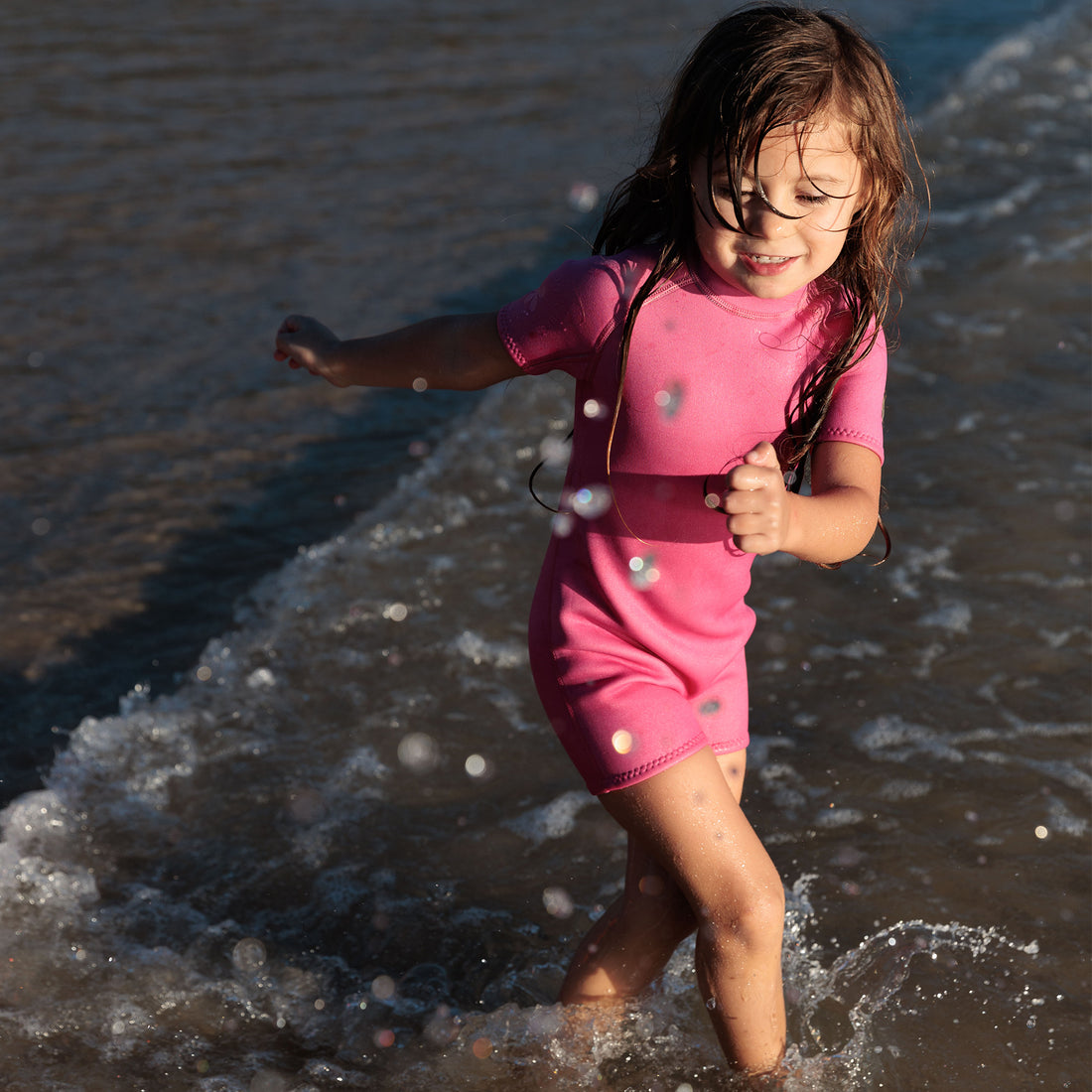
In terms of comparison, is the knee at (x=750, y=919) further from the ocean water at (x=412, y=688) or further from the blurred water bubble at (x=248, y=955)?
the blurred water bubble at (x=248, y=955)

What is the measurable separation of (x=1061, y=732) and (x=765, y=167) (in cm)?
241

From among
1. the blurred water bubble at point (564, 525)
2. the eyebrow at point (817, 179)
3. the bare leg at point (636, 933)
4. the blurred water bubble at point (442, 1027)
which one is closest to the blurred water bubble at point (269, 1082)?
the blurred water bubble at point (442, 1027)

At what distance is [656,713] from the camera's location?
2373 millimetres

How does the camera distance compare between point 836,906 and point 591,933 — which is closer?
point 591,933

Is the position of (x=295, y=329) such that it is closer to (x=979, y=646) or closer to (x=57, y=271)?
(x=979, y=646)

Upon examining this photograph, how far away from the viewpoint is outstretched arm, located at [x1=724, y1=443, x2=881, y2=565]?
2.00 m

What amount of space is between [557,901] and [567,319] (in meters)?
1.67

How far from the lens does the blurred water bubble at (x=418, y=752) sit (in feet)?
12.6

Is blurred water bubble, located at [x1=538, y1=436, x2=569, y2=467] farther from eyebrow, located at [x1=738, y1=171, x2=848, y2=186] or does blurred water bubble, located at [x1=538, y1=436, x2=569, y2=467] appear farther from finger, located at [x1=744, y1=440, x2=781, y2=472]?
finger, located at [x1=744, y1=440, x2=781, y2=472]

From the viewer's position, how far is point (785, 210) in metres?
2.20

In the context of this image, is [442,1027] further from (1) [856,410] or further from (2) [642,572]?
(1) [856,410]

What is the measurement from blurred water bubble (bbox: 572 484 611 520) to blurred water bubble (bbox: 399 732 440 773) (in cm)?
156

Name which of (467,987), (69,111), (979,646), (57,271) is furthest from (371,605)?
(69,111)

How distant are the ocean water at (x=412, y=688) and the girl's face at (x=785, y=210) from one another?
5.36ft
